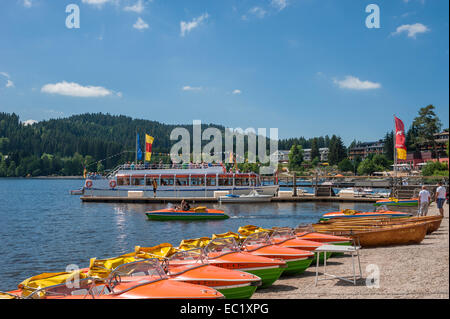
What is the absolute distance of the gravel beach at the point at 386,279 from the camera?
9.14 m

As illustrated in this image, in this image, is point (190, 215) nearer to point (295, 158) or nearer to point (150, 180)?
point (150, 180)

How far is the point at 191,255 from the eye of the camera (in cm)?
1008

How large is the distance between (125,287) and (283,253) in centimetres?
565

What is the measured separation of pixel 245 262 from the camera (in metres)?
10.2

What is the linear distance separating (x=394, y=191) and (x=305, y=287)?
41552 mm

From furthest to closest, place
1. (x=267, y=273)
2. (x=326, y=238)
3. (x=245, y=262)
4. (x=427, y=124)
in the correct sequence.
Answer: (x=427, y=124)
(x=326, y=238)
(x=267, y=273)
(x=245, y=262)

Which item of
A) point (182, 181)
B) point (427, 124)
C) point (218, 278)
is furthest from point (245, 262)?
point (427, 124)

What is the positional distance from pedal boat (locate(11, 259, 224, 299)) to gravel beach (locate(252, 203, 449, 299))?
3.08m

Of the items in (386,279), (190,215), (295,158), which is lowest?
(190,215)

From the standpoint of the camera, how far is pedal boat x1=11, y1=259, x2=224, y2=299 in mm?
6859

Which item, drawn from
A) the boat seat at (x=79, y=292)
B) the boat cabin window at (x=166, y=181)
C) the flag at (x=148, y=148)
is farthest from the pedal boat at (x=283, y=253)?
the flag at (x=148, y=148)

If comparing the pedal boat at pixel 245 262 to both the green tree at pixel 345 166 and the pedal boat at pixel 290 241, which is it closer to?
the pedal boat at pixel 290 241

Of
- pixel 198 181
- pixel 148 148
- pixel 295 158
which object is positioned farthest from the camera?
pixel 295 158

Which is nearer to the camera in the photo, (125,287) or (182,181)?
(125,287)
